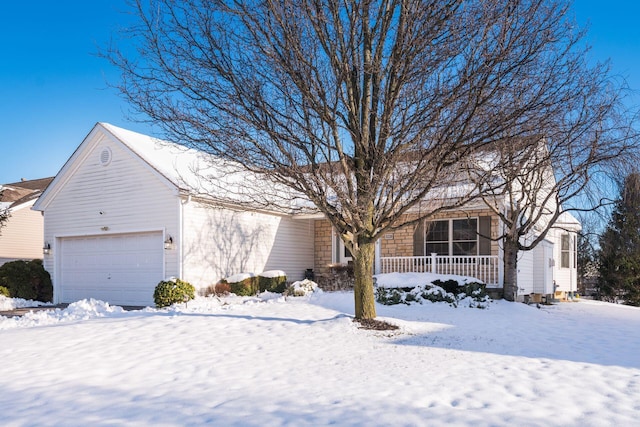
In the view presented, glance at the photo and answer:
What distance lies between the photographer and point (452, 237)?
1681 cm

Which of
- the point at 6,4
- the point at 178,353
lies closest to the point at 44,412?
the point at 178,353

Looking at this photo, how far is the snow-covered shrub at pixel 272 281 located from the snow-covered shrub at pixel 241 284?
0.42 metres

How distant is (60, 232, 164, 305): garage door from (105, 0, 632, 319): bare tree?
8.10 m

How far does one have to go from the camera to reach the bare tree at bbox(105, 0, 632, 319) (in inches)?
271

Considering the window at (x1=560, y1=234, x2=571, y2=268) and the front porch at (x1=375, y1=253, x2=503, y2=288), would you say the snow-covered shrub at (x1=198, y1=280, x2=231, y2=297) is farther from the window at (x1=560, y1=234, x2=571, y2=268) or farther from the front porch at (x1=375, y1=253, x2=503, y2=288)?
the window at (x1=560, y1=234, x2=571, y2=268)

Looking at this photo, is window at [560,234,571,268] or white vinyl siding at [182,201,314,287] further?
window at [560,234,571,268]

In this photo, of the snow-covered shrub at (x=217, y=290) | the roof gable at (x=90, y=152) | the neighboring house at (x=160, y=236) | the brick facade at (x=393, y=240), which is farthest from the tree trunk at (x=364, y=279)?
the roof gable at (x=90, y=152)

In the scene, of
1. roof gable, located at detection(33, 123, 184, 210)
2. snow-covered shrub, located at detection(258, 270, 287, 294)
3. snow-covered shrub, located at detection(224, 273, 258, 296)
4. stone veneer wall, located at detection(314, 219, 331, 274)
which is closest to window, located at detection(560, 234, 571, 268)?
stone veneer wall, located at detection(314, 219, 331, 274)

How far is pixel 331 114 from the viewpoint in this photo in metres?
8.07

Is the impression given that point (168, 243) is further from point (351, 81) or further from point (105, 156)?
point (351, 81)

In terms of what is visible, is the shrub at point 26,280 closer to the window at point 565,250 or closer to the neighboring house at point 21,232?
the neighboring house at point 21,232

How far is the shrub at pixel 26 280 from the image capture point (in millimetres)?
16156

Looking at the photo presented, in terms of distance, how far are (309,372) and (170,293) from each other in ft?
28.1

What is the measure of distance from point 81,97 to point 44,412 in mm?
7850
